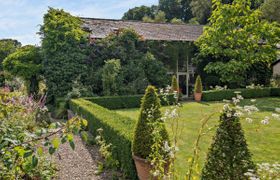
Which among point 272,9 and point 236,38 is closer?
point 236,38

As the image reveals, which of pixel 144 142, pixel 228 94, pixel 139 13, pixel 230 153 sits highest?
pixel 139 13

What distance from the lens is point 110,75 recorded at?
16531 mm

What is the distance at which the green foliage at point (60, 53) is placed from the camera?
54.1 ft

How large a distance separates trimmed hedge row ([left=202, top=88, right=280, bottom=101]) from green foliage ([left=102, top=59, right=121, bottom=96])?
19.9 ft

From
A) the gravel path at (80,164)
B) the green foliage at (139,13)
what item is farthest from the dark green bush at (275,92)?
the green foliage at (139,13)

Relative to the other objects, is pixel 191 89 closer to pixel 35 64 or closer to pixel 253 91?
pixel 253 91

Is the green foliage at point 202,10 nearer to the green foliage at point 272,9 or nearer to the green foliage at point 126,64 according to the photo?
the green foliage at point 272,9

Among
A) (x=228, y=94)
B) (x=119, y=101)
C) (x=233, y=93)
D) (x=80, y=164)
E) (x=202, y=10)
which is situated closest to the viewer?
(x=80, y=164)

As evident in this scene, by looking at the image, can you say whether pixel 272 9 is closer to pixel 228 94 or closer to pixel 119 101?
pixel 228 94

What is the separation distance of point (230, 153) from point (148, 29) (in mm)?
20797

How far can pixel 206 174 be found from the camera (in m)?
3.29

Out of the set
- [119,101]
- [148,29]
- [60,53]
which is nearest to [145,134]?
[119,101]

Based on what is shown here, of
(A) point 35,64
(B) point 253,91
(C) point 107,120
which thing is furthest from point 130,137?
(B) point 253,91

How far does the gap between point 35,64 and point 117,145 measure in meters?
13.0
